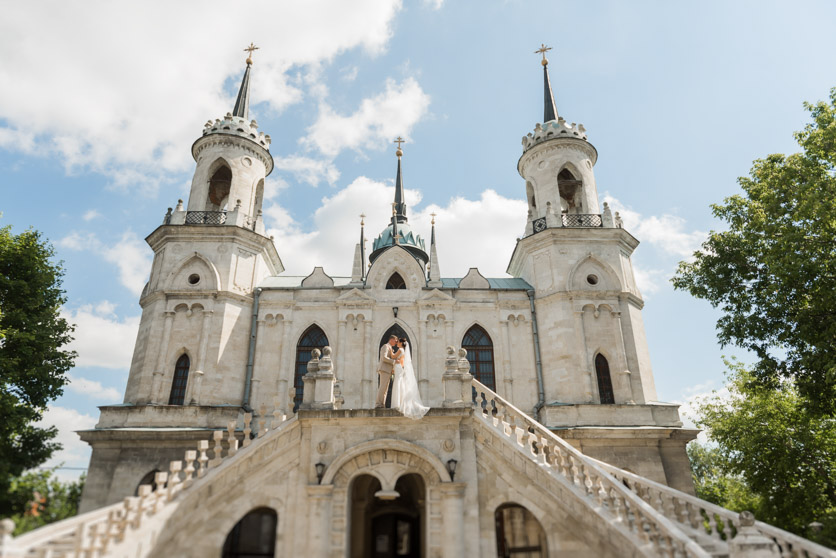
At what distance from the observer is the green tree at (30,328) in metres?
17.4

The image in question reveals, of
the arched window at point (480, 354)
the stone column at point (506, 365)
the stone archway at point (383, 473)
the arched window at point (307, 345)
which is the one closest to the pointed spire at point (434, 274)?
the arched window at point (480, 354)

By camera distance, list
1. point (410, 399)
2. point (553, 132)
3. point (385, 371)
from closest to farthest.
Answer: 1. point (410, 399)
2. point (385, 371)
3. point (553, 132)

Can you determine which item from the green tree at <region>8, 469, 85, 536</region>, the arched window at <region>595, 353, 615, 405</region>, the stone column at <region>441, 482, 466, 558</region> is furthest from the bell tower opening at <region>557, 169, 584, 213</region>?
the green tree at <region>8, 469, 85, 536</region>

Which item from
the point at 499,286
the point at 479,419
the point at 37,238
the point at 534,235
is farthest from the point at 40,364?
the point at 534,235

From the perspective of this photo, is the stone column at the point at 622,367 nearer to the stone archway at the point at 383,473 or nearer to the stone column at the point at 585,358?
the stone column at the point at 585,358

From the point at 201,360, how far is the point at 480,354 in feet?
33.8

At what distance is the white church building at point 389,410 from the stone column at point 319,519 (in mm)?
45

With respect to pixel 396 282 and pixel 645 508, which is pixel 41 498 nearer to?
pixel 645 508

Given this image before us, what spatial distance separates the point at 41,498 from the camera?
10898 mm

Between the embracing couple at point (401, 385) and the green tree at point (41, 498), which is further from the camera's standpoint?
the embracing couple at point (401, 385)

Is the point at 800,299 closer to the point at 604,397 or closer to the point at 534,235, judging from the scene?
the point at 604,397

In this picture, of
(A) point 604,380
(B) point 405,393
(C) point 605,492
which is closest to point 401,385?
(B) point 405,393

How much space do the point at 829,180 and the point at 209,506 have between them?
17918mm

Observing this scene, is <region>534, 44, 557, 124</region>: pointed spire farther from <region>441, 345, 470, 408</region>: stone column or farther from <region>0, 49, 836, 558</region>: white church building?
<region>441, 345, 470, 408</region>: stone column
